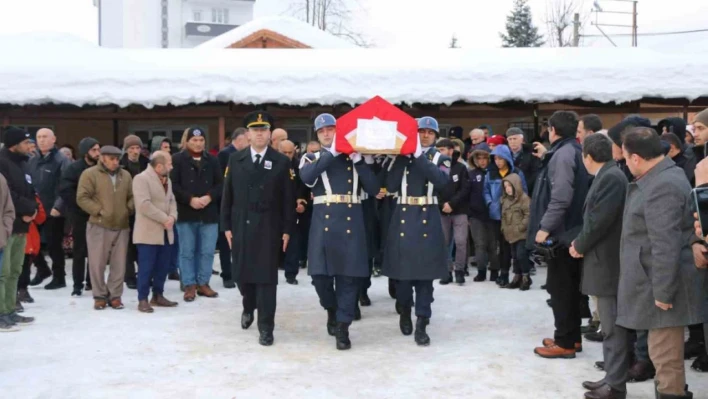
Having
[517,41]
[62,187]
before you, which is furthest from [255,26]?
[517,41]

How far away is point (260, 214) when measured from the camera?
6387 mm

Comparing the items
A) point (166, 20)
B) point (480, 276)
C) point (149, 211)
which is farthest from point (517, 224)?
point (166, 20)

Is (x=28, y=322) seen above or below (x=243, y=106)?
below

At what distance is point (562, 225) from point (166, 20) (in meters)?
55.4

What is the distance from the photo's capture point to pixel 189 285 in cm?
809

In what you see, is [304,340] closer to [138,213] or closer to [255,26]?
[138,213]

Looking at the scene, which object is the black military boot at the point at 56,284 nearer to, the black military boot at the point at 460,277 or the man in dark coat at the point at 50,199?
the man in dark coat at the point at 50,199

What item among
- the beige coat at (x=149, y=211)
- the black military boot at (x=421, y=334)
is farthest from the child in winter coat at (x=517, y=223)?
the beige coat at (x=149, y=211)

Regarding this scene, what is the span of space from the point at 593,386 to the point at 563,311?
36.8 inches

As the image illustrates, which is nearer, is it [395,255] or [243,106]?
[395,255]

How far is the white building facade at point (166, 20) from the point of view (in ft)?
175

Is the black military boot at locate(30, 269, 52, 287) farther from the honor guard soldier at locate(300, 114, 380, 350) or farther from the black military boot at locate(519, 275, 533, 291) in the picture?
the black military boot at locate(519, 275, 533, 291)

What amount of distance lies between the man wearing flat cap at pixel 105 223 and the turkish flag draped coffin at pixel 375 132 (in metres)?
2.94

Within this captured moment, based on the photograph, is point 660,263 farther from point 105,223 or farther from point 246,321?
point 105,223
